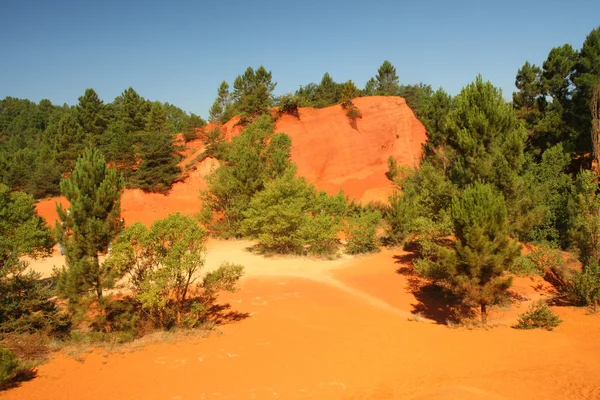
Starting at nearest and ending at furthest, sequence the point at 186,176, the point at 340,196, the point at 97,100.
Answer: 1. the point at 340,196
2. the point at 186,176
3. the point at 97,100

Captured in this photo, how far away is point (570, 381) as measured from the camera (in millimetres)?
9492

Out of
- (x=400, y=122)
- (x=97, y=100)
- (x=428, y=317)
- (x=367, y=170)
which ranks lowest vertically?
(x=428, y=317)

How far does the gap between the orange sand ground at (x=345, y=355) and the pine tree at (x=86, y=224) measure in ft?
7.78

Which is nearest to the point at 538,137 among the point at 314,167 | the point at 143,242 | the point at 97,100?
the point at 314,167

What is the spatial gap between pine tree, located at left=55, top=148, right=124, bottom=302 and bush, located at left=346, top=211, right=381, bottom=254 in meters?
16.3

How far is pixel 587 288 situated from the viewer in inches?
611

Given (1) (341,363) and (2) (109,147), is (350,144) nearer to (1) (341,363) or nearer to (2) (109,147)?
(2) (109,147)

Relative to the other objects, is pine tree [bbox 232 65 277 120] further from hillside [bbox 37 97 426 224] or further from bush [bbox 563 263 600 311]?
bush [bbox 563 263 600 311]

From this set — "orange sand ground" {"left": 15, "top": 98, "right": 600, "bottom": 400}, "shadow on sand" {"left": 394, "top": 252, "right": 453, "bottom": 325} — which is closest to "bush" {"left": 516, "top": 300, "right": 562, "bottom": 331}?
"orange sand ground" {"left": 15, "top": 98, "right": 600, "bottom": 400}

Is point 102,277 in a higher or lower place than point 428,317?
higher

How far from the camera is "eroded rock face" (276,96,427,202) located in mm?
44125

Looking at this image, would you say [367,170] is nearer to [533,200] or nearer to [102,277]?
[533,200]

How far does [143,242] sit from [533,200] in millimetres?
20353

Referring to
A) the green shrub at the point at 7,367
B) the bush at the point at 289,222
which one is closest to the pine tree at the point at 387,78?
the bush at the point at 289,222
